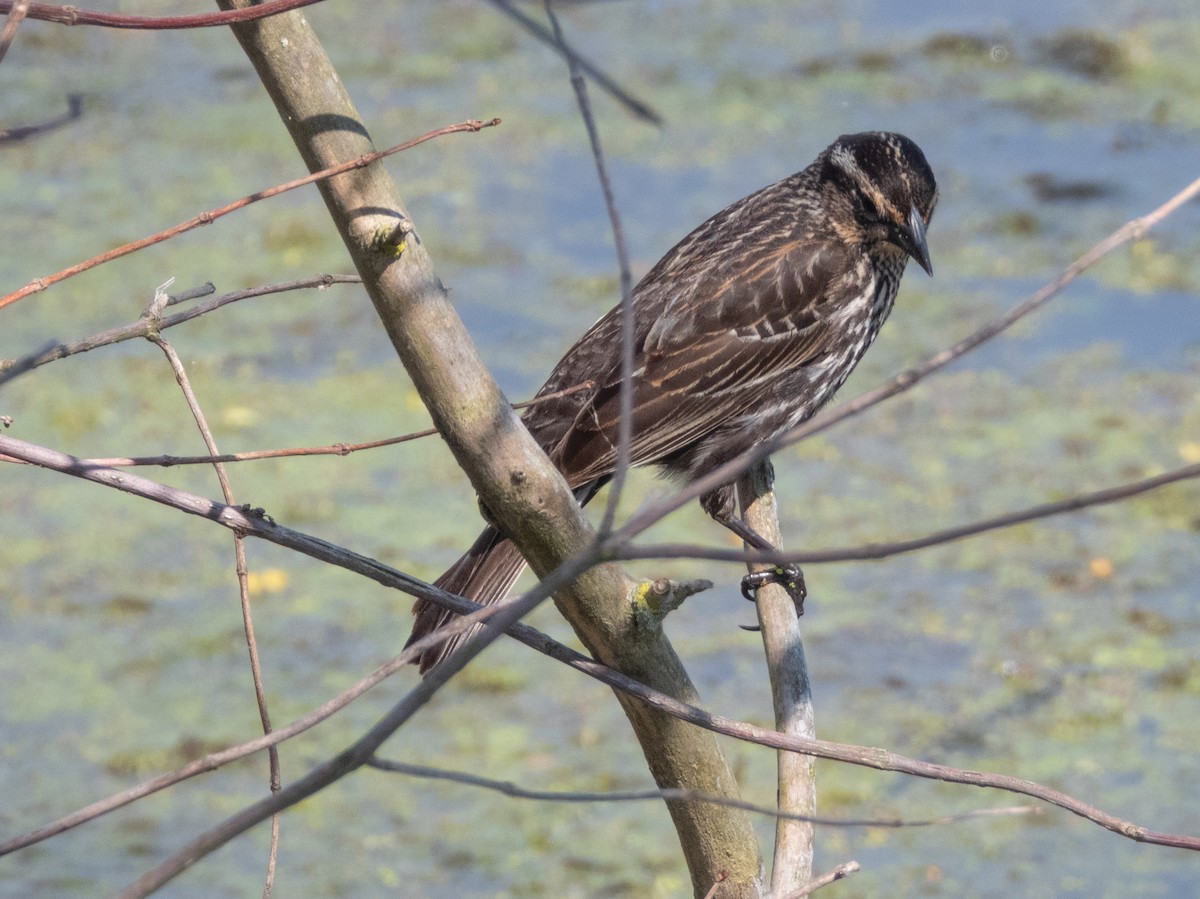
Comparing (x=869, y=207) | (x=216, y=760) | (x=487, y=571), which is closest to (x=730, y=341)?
(x=869, y=207)

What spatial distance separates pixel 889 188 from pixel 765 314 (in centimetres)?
32

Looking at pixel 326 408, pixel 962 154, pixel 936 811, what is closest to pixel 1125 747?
pixel 936 811

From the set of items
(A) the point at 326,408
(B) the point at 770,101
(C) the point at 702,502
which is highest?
(B) the point at 770,101

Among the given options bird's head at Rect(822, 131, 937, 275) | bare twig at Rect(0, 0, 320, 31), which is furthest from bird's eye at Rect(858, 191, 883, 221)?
bare twig at Rect(0, 0, 320, 31)

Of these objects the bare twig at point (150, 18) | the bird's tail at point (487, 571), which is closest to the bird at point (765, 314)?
the bird's tail at point (487, 571)

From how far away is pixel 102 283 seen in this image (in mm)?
5621

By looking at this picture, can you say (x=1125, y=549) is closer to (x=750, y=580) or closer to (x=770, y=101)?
(x=750, y=580)

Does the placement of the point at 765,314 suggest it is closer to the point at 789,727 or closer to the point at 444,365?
the point at 789,727

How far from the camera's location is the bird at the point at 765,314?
9.36ft

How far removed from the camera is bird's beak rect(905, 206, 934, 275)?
2740 mm

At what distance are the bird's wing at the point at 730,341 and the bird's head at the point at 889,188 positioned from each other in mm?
103

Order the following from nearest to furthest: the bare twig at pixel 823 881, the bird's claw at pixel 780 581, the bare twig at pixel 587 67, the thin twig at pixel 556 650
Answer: the bare twig at pixel 587 67
the thin twig at pixel 556 650
the bare twig at pixel 823 881
the bird's claw at pixel 780 581

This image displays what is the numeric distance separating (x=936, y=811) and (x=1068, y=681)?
65 cm

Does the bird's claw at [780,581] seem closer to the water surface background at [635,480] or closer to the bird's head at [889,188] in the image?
the bird's head at [889,188]
